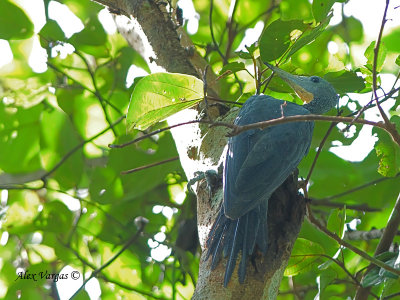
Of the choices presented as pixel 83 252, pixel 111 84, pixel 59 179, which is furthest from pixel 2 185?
pixel 111 84

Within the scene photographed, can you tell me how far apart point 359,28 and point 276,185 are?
1957mm

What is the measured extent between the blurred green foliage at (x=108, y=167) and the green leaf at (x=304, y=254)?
1.42 feet

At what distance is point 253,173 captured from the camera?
2.22 meters

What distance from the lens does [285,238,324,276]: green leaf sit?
2.47 m

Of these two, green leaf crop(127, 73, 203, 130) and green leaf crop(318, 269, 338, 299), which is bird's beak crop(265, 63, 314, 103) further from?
green leaf crop(318, 269, 338, 299)

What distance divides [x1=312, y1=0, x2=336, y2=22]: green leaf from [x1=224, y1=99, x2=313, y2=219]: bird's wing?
15.4 inches

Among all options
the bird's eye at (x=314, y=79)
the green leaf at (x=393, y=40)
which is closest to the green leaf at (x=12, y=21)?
the bird's eye at (x=314, y=79)

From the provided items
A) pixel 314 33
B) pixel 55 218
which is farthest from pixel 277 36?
pixel 55 218

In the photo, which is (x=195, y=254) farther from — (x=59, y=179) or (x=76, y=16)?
(x=76, y=16)

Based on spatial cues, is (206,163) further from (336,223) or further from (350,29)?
(350,29)

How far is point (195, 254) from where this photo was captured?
11.0ft

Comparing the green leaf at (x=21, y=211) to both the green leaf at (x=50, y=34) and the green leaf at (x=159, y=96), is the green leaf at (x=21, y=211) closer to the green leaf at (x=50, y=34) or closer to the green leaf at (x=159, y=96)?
the green leaf at (x=50, y=34)

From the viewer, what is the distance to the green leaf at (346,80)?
253 centimetres

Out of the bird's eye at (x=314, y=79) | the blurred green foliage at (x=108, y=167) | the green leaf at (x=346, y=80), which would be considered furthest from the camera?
the blurred green foliage at (x=108, y=167)
